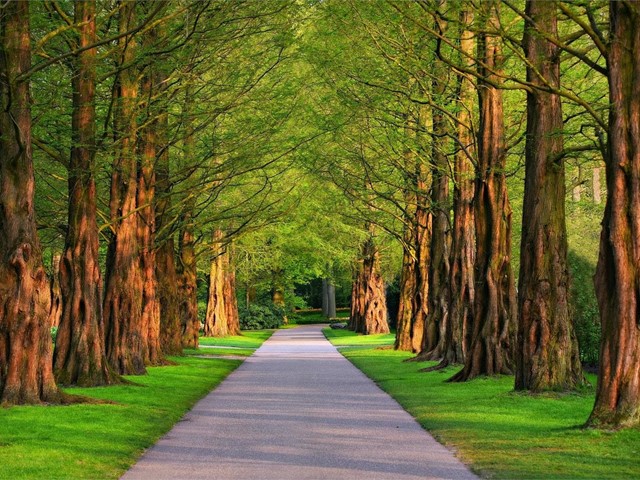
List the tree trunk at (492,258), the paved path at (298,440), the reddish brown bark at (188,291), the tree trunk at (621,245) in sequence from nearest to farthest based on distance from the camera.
Result: the paved path at (298,440) → the tree trunk at (621,245) → the tree trunk at (492,258) → the reddish brown bark at (188,291)

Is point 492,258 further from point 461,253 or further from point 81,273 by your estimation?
point 81,273

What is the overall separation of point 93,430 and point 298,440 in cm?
292

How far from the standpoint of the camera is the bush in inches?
2987

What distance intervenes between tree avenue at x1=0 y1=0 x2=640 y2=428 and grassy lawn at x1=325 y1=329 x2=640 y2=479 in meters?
0.80

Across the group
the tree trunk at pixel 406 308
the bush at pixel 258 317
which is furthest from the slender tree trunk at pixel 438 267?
the bush at pixel 258 317

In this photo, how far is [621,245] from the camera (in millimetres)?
13828

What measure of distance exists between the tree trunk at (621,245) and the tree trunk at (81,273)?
10754mm

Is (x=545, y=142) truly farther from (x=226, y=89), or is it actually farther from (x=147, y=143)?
(x=147, y=143)

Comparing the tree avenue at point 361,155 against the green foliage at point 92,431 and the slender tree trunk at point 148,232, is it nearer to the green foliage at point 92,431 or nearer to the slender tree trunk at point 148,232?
the slender tree trunk at point 148,232

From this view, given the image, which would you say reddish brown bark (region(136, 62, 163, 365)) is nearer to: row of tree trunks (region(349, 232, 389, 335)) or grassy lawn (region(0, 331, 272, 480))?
grassy lawn (region(0, 331, 272, 480))

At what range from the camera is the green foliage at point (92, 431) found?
11.3 meters

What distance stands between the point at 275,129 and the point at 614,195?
53.2 ft

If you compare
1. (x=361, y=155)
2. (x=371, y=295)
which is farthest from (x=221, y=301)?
(x=361, y=155)

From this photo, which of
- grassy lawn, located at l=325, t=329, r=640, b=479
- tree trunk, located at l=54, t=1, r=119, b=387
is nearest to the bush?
grassy lawn, located at l=325, t=329, r=640, b=479
